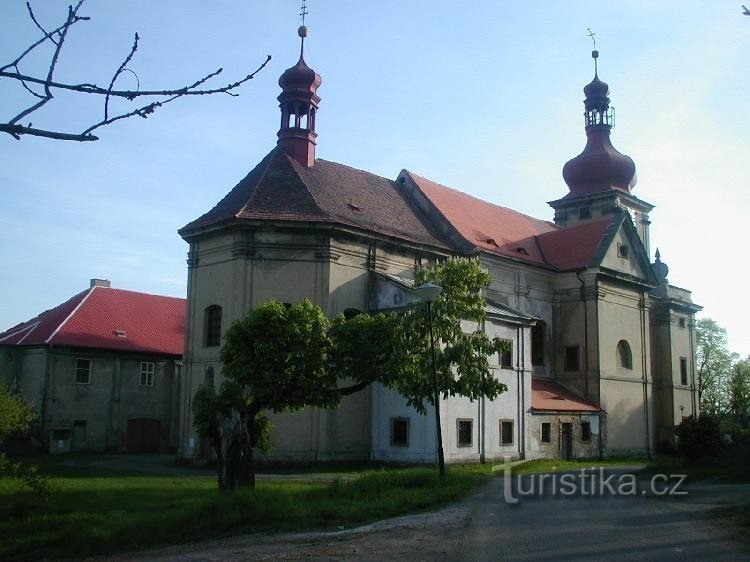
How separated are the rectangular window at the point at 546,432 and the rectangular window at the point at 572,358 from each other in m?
5.61

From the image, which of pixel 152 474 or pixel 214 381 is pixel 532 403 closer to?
pixel 214 381

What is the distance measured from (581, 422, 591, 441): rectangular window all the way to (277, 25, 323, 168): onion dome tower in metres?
16.3

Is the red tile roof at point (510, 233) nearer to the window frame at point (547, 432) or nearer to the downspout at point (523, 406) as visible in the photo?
the downspout at point (523, 406)

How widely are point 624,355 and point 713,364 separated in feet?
97.6

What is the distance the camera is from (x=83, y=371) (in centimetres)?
3653

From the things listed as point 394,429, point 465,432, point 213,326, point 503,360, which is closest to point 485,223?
point 503,360

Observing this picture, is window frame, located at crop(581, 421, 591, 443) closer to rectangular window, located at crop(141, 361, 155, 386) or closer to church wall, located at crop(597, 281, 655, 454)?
church wall, located at crop(597, 281, 655, 454)

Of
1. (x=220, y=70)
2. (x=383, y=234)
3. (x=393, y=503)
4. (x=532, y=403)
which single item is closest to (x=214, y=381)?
(x=383, y=234)

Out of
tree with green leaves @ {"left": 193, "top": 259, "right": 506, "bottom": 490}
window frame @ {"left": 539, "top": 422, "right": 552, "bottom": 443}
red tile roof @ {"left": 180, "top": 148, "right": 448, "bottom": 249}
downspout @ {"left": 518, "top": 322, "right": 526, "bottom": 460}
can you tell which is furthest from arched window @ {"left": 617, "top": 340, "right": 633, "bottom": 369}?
tree with green leaves @ {"left": 193, "top": 259, "right": 506, "bottom": 490}

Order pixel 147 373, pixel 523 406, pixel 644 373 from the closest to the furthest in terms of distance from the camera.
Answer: pixel 523 406 < pixel 147 373 < pixel 644 373

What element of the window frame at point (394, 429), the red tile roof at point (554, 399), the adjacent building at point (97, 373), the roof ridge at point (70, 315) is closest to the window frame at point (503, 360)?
the red tile roof at point (554, 399)

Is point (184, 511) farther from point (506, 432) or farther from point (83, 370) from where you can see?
point (83, 370)

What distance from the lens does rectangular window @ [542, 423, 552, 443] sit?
103ft

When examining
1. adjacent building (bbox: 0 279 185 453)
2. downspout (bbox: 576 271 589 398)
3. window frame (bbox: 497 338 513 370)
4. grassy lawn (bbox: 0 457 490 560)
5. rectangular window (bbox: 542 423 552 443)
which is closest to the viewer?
grassy lawn (bbox: 0 457 490 560)
